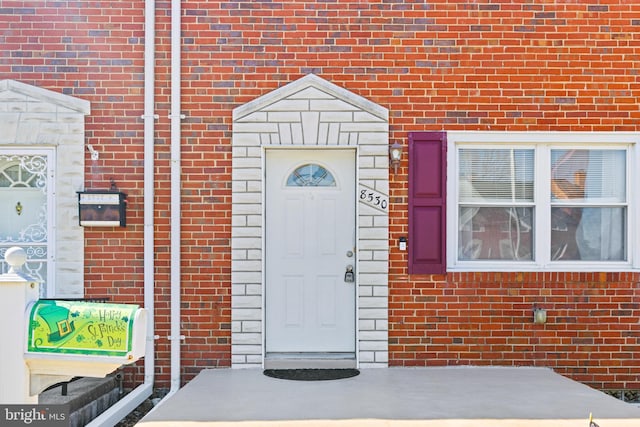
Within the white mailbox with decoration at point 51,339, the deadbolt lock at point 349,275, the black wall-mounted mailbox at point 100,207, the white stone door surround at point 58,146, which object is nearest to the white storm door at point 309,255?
the deadbolt lock at point 349,275

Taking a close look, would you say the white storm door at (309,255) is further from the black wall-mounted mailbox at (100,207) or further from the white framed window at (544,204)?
the black wall-mounted mailbox at (100,207)

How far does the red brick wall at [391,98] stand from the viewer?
618 cm

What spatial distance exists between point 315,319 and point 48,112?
342 cm

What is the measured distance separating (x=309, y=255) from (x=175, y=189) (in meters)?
1.51

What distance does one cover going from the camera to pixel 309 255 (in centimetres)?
631

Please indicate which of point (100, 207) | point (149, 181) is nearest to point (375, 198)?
point (149, 181)

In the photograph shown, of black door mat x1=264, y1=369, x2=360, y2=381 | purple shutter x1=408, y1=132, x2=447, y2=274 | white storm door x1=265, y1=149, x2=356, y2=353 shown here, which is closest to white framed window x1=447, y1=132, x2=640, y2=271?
purple shutter x1=408, y1=132, x2=447, y2=274

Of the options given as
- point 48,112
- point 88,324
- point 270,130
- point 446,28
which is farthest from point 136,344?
point 446,28

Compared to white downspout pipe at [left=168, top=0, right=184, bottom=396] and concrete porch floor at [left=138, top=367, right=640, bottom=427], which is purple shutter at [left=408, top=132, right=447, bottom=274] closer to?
concrete porch floor at [left=138, top=367, right=640, bottom=427]

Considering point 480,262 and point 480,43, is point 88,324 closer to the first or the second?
point 480,262

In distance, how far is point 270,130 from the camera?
20.4 ft

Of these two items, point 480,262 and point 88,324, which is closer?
point 88,324

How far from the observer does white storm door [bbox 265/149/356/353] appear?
6.30 metres

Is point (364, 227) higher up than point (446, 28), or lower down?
lower down
